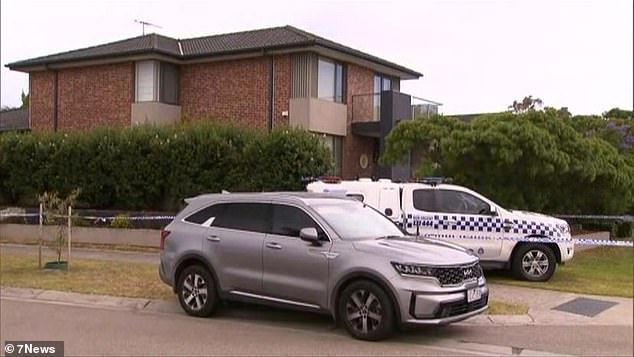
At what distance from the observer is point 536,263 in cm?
1207

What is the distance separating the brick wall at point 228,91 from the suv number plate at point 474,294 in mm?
17367

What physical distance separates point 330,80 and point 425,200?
13292 millimetres

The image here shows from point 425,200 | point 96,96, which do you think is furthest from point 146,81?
point 425,200

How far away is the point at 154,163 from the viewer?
19.5 metres

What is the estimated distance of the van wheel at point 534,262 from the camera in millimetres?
12000

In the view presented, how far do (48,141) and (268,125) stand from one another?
733 centimetres

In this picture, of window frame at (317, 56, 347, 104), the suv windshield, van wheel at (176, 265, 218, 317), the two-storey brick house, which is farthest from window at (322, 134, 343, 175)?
van wheel at (176, 265, 218, 317)

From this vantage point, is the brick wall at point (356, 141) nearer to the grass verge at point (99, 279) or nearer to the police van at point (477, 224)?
the grass verge at point (99, 279)

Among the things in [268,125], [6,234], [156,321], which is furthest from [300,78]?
[156,321]

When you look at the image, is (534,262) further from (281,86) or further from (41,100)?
(41,100)

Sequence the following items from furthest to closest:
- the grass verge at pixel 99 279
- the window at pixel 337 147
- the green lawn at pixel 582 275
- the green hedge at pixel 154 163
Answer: the window at pixel 337 147, the green hedge at pixel 154 163, the grass verge at pixel 99 279, the green lawn at pixel 582 275

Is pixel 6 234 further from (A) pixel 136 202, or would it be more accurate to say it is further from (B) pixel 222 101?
(B) pixel 222 101

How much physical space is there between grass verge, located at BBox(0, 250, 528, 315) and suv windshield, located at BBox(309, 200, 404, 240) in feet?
6.05

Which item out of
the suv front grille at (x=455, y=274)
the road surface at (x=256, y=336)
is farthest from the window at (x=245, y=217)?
A: the suv front grille at (x=455, y=274)
